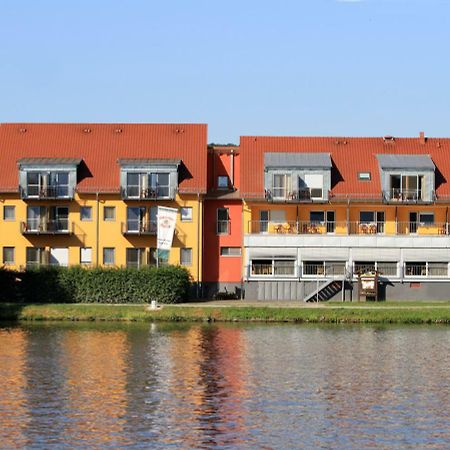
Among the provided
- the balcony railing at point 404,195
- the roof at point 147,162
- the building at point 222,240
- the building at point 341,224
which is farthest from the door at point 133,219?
the balcony railing at point 404,195

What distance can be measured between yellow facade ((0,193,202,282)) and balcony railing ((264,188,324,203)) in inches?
198

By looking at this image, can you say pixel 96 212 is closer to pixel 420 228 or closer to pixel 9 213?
pixel 9 213

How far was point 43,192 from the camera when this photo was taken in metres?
83.5

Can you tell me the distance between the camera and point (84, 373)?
47.9 metres

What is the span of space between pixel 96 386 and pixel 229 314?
26.7 metres

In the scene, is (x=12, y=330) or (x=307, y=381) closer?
(x=307, y=381)

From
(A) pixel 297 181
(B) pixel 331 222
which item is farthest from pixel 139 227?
(B) pixel 331 222

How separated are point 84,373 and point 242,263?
37.6m

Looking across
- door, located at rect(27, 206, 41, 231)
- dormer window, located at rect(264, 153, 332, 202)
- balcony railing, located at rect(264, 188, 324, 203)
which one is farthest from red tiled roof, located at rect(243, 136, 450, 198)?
door, located at rect(27, 206, 41, 231)

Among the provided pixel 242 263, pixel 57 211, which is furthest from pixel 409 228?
pixel 57 211

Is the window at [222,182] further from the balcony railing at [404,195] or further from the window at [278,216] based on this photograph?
the balcony railing at [404,195]

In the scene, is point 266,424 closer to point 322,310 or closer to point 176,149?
point 322,310

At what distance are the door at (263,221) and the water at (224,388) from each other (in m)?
20.4

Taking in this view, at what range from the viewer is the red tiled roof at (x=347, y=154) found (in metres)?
85.1
